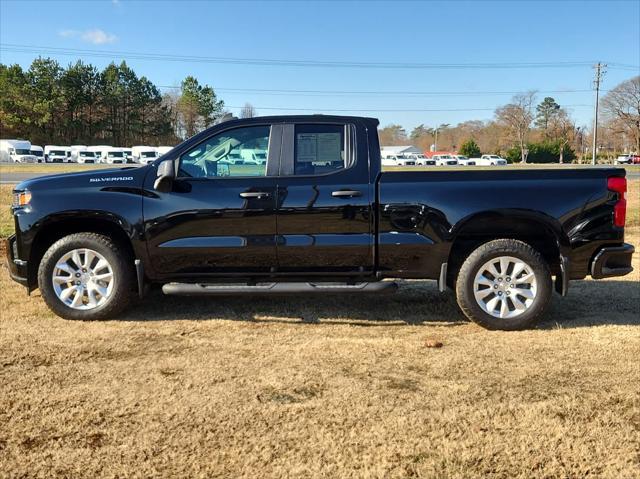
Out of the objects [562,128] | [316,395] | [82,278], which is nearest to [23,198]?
[82,278]

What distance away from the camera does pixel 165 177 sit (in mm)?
4969

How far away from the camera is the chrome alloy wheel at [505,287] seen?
5035mm

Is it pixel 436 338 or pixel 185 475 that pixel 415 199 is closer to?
pixel 436 338

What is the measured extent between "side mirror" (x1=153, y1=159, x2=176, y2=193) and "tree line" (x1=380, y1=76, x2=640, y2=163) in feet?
287

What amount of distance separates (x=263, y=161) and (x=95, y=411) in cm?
258

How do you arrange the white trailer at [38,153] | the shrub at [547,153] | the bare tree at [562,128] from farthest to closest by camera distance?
the bare tree at [562,128], the shrub at [547,153], the white trailer at [38,153]

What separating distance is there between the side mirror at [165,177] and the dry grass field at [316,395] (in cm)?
121

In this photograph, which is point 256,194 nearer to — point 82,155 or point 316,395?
point 316,395

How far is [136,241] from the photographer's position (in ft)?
16.7

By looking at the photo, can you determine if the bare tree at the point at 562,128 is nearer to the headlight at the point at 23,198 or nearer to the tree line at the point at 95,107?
the tree line at the point at 95,107

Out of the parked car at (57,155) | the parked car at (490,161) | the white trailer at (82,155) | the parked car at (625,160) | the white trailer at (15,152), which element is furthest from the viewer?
the parked car at (625,160)

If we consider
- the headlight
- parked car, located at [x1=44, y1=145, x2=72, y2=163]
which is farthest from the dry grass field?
parked car, located at [x1=44, y1=145, x2=72, y2=163]

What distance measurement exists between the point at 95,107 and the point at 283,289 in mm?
96417

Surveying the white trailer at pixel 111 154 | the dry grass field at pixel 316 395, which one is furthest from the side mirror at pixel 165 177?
the white trailer at pixel 111 154
